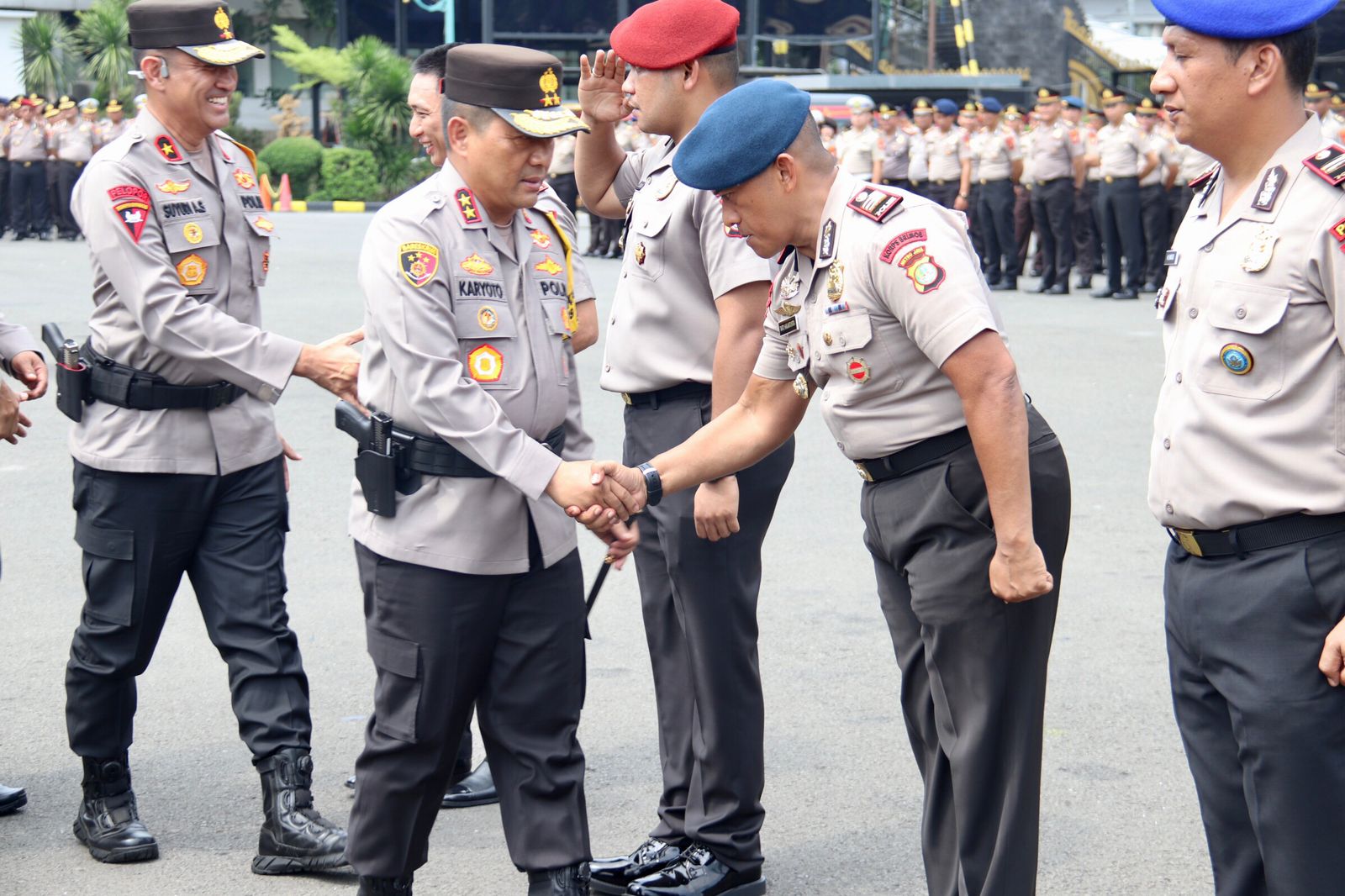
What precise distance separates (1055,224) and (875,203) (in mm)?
14867

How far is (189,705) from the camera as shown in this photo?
490cm

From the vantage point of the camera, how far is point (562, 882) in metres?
3.37

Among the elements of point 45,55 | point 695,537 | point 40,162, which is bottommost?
point 45,55

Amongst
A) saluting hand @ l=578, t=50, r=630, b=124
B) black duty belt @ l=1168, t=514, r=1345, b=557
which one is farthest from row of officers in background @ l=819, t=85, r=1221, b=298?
black duty belt @ l=1168, t=514, r=1345, b=557

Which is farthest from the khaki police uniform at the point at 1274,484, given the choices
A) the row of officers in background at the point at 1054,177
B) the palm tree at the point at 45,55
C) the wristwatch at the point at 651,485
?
the palm tree at the point at 45,55

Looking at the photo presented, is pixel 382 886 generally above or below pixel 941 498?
below

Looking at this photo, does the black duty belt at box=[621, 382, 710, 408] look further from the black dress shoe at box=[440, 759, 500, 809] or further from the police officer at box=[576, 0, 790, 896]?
the black dress shoe at box=[440, 759, 500, 809]

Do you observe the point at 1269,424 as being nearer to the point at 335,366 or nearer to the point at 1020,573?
the point at 1020,573

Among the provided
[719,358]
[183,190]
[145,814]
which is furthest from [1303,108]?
[145,814]

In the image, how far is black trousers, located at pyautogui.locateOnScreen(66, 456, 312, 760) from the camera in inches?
155

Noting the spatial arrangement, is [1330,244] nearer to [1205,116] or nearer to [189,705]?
[1205,116]

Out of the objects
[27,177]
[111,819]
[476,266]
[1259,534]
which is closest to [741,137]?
[476,266]

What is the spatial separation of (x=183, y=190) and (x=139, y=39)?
0.41m

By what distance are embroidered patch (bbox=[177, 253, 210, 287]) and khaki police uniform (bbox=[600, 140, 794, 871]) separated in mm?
1079
